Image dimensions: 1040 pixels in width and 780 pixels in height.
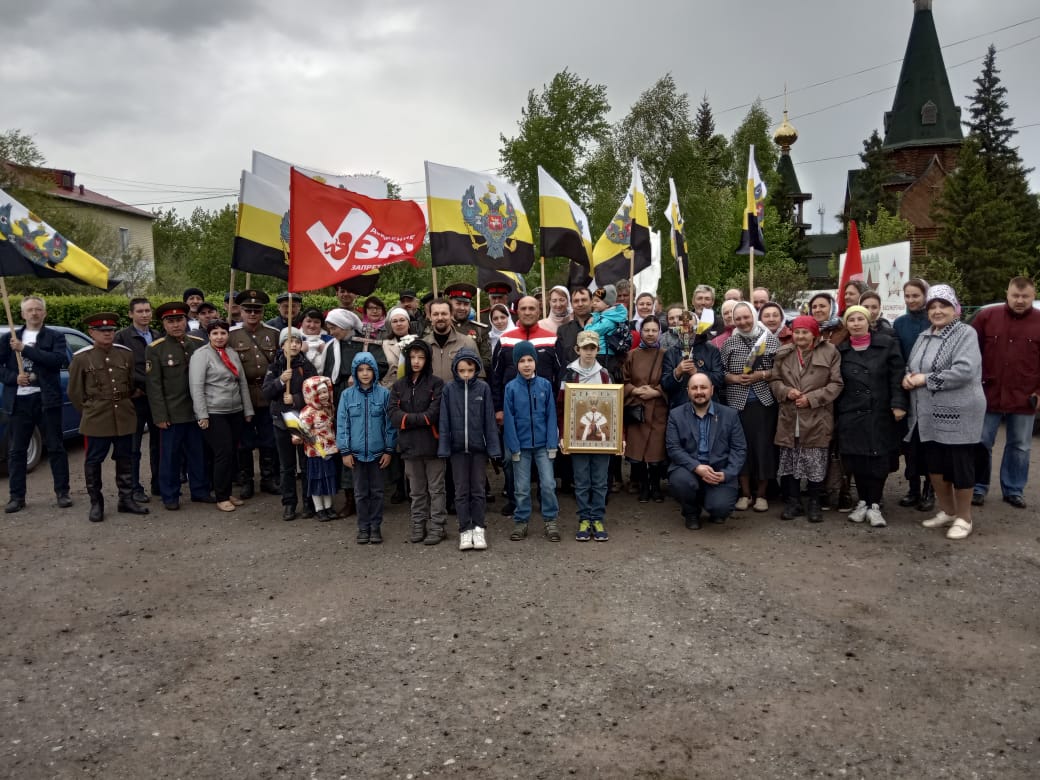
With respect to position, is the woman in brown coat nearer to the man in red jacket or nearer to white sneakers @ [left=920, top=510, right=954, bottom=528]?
white sneakers @ [left=920, top=510, right=954, bottom=528]

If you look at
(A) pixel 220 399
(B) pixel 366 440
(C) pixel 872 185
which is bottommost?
(B) pixel 366 440

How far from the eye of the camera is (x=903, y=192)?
54.1 m

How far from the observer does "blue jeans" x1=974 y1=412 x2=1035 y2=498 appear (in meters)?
7.12

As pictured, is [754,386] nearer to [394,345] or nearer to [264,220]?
[394,345]

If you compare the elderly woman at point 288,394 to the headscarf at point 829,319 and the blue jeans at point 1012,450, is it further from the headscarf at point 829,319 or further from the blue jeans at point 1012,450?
the blue jeans at point 1012,450

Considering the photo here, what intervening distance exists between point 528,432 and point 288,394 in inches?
91.5

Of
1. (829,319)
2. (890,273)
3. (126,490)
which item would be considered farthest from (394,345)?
(890,273)

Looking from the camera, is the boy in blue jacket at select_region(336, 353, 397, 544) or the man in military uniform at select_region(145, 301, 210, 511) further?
the man in military uniform at select_region(145, 301, 210, 511)

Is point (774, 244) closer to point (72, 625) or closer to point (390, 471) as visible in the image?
point (390, 471)

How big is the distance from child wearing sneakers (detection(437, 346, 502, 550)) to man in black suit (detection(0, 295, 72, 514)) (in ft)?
13.7

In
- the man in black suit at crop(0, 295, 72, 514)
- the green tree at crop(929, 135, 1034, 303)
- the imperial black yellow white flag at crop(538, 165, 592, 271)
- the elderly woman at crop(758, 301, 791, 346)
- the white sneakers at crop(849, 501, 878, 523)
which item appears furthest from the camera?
the green tree at crop(929, 135, 1034, 303)

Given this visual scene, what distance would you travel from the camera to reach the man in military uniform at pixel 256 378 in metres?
7.96

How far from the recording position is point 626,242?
9.48 meters

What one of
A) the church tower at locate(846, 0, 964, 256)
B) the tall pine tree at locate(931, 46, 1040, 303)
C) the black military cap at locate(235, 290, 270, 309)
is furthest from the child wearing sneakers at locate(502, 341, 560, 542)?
the church tower at locate(846, 0, 964, 256)
